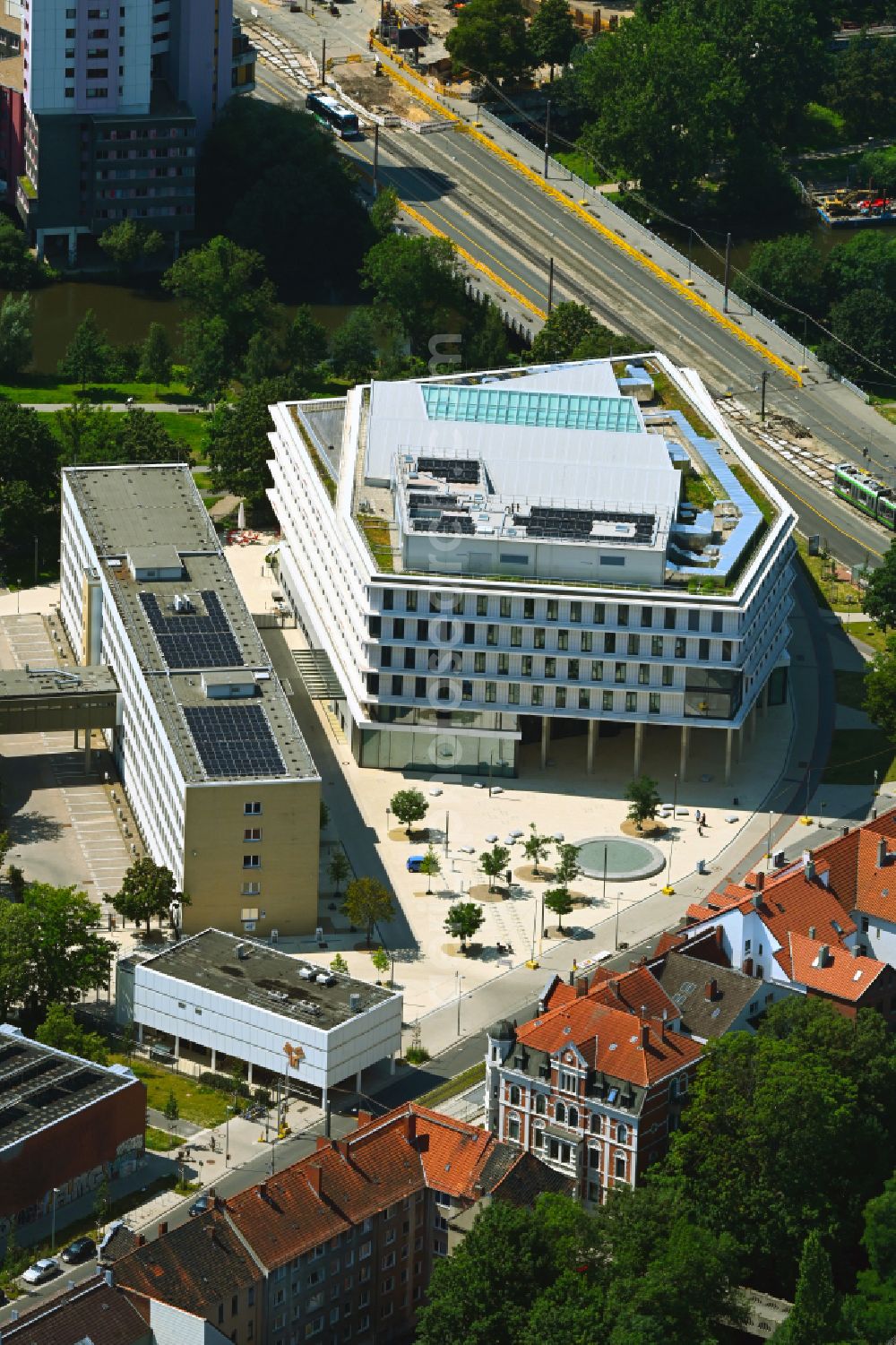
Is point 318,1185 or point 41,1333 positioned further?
point 318,1185

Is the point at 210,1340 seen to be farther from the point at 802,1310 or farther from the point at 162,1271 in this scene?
the point at 802,1310

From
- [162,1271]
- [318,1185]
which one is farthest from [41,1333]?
[318,1185]

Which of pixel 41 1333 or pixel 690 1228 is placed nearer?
pixel 41 1333

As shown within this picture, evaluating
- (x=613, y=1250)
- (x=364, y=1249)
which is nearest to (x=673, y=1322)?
(x=613, y=1250)

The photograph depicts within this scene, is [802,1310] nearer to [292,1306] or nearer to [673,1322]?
[673,1322]

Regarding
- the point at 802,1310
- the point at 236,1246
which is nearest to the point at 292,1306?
the point at 236,1246

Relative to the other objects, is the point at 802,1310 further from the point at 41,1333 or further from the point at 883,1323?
the point at 41,1333

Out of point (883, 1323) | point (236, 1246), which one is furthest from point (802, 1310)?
point (236, 1246)
